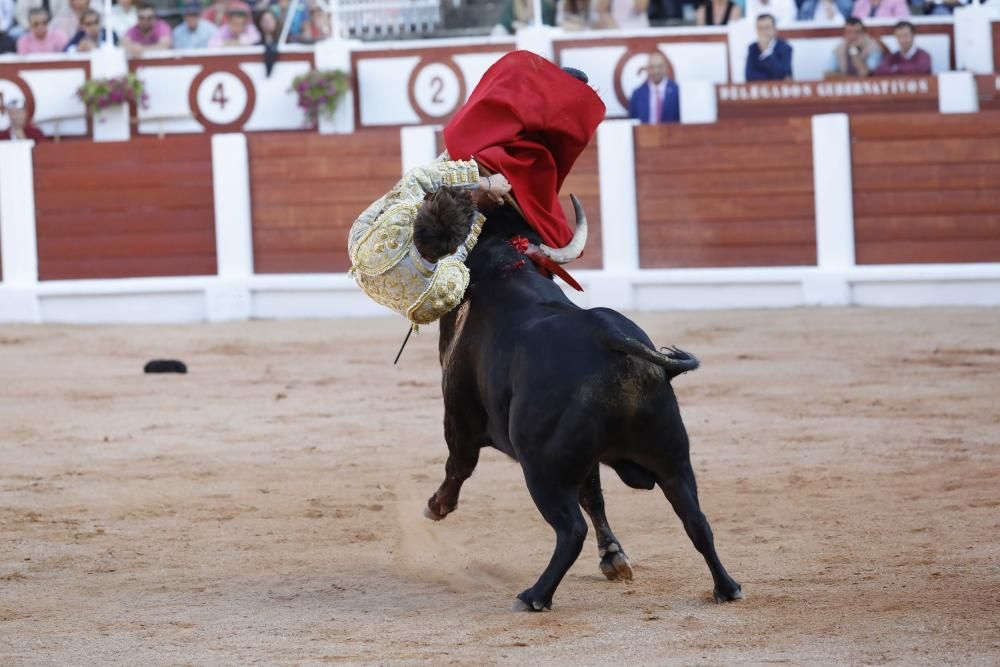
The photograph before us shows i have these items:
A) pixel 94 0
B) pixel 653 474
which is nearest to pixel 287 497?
pixel 653 474

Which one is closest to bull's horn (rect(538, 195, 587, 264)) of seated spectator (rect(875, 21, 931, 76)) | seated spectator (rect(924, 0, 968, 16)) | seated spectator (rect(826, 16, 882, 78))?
seated spectator (rect(826, 16, 882, 78))

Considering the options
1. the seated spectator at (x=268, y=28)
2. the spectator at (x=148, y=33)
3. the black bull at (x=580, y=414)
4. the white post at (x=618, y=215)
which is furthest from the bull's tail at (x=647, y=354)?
the spectator at (x=148, y=33)

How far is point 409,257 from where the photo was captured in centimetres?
364

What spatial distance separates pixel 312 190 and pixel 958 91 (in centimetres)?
451

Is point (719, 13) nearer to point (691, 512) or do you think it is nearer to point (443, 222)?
point (443, 222)

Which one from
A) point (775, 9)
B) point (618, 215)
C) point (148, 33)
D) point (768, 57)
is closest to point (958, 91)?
point (768, 57)

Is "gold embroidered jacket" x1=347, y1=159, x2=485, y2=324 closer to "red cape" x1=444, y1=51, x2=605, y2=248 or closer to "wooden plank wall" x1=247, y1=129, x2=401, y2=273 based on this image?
"red cape" x1=444, y1=51, x2=605, y2=248

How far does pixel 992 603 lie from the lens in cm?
331

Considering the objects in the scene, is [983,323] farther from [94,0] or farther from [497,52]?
[94,0]

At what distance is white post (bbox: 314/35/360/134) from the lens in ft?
38.6

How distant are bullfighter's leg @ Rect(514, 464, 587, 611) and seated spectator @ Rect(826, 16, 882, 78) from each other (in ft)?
27.0

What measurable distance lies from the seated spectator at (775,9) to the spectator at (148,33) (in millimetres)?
4457

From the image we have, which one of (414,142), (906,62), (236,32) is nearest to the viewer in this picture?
(906,62)

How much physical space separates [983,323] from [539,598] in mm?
6557
